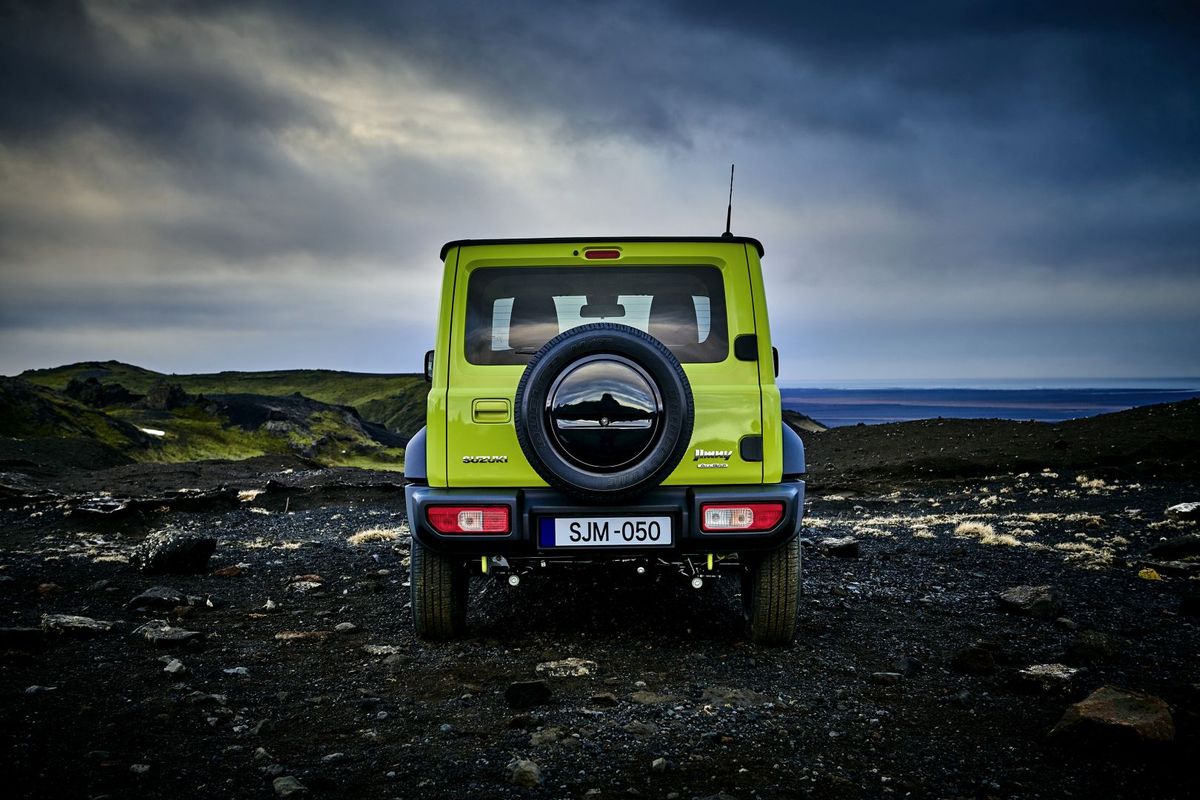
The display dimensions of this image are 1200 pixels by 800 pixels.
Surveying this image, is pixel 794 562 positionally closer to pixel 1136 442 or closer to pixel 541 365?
pixel 541 365

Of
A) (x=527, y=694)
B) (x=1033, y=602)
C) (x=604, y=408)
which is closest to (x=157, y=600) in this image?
(x=527, y=694)

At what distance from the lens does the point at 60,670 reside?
4105 millimetres

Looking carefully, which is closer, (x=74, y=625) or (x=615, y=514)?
(x=615, y=514)

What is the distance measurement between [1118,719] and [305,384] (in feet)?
375

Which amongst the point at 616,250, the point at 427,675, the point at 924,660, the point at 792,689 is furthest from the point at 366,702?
the point at 924,660

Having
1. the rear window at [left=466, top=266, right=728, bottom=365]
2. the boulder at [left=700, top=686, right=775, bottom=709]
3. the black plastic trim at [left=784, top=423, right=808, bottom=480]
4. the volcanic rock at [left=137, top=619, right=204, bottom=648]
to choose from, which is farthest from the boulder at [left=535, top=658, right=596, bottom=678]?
Answer: the volcanic rock at [left=137, top=619, right=204, bottom=648]

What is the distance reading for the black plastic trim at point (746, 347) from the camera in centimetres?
433

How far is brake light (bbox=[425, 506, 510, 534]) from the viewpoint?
411 cm

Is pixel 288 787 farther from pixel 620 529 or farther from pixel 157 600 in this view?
pixel 157 600

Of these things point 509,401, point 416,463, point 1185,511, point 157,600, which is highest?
point 509,401

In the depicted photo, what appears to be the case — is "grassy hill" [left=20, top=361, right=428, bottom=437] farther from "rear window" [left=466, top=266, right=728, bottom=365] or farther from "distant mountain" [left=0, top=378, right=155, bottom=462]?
"rear window" [left=466, top=266, right=728, bottom=365]

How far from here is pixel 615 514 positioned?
4098 mm

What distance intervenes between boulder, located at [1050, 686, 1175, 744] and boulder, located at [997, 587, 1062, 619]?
2058mm

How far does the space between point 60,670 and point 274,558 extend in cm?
396
